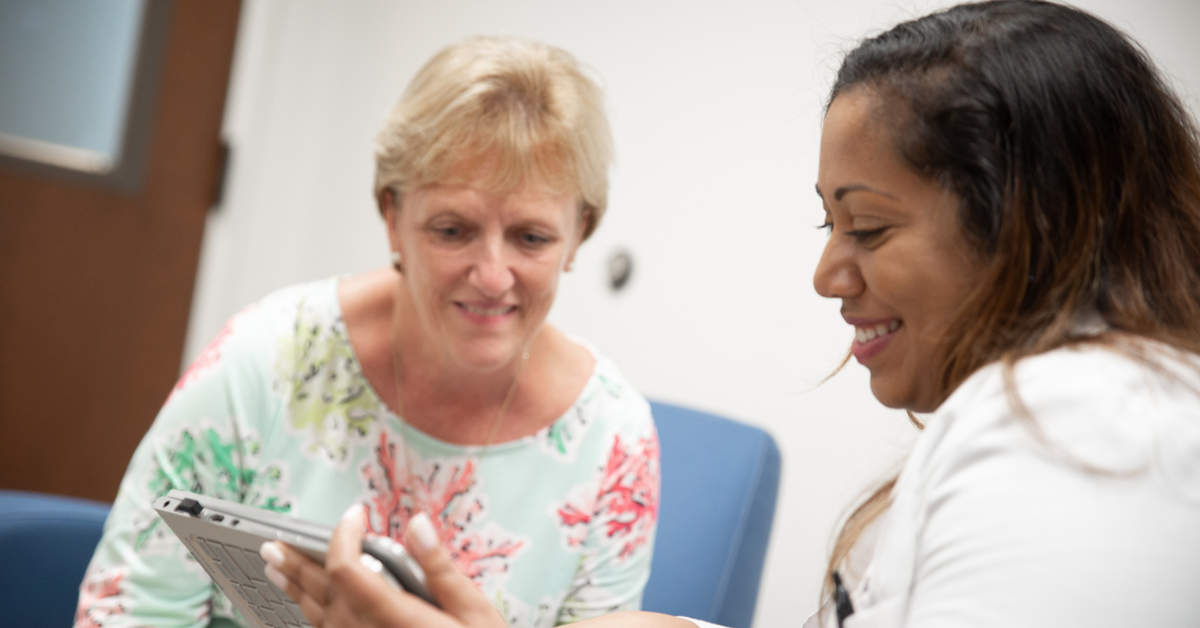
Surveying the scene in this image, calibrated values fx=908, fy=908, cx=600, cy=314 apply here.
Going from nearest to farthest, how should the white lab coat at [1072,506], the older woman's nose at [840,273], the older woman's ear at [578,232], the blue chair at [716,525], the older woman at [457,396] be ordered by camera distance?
the white lab coat at [1072,506], the older woman's nose at [840,273], the older woman at [457,396], the older woman's ear at [578,232], the blue chair at [716,525]

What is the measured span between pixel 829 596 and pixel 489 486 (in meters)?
0.58

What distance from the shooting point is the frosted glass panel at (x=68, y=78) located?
6.18 feet

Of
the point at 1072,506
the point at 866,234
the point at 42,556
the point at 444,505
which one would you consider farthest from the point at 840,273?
the point at 42,556

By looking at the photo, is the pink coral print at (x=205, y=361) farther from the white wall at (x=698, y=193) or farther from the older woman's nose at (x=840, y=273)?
the white wall at (x=698, y=193)

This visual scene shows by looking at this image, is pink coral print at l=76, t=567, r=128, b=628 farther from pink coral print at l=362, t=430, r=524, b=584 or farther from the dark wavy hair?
the dark wavy hair

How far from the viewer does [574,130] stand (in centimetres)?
115

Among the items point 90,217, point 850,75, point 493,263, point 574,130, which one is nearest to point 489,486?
point 493,263

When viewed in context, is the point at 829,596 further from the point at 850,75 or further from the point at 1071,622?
the point at 850,75

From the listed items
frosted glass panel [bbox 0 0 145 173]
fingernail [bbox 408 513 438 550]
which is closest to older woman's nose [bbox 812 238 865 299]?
fingernail [bbox 408 513 438 550]

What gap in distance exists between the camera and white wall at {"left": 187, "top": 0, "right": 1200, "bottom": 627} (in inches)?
63.4

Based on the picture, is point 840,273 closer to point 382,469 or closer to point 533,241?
point 533,241

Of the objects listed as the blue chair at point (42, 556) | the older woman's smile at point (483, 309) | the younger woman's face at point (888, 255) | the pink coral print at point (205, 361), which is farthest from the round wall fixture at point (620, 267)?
the younger woman's face at point (888, 255)

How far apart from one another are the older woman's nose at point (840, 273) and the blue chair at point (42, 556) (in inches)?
42.4

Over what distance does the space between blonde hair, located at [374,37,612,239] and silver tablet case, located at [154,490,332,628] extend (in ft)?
1.75
